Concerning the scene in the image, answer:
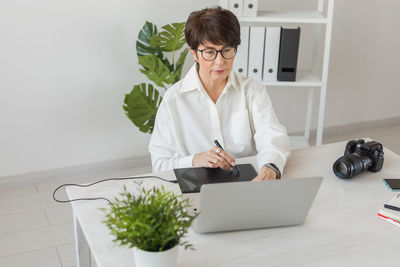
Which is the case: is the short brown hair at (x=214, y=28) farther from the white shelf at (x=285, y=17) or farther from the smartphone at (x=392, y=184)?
the white shelf at (x=285, y=17)

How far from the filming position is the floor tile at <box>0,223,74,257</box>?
8.54ft

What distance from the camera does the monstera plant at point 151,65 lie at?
9.66ft

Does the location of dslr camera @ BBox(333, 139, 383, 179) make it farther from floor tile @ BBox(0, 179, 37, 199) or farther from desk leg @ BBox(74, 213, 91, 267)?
floor tile @ BBox(0, 179, 37, 199)

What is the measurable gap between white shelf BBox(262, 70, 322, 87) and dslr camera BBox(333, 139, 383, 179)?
1292 mm

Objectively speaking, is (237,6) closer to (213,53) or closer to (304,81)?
(304,81)

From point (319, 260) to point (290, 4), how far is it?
2.49 metres

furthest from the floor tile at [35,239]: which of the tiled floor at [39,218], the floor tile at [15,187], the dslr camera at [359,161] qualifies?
the dslr camera at [359,161]

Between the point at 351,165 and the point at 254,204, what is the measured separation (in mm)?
531

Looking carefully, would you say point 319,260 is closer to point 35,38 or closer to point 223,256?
point 223,256

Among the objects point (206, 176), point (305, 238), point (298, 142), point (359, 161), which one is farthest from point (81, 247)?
point (298, 142)

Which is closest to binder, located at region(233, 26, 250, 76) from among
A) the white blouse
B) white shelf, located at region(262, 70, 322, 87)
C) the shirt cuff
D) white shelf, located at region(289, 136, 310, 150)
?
white shelf, located at region(262, 70, 322, 87)

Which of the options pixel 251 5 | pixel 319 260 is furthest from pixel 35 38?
pixel 319 260

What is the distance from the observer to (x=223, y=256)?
53.6 inches

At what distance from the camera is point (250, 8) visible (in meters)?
2.99
